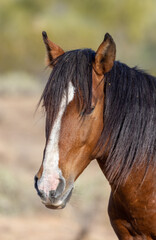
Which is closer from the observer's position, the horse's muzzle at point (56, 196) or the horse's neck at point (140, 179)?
the horse's muzzle at point (56, 196)

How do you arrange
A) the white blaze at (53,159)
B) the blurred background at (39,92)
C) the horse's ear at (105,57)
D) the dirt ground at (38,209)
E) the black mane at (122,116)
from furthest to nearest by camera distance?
the blurred background at (39,92) < the dirt ground at (38,209) < the black mane at (122,116) < the horse's ear at (105,57) < the white blaze at (53,159)

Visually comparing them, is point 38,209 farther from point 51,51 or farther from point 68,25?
point 68,25

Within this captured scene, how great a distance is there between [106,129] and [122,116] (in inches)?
6.5

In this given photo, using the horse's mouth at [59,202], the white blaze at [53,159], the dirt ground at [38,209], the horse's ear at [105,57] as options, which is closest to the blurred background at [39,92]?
the dirt ground at [38,209]

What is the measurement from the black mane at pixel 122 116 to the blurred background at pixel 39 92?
1.53 ft

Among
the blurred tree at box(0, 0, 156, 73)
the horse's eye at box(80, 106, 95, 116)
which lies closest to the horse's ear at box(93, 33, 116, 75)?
the horse's eye at box(80, 106, 95, 116)

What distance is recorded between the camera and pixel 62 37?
31.3 m

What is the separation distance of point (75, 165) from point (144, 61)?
28.6 m

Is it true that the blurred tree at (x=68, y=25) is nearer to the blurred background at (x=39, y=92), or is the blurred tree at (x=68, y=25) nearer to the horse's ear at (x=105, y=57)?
the blurred background at (x=39, y=92)

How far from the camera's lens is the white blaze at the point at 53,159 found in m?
3.49

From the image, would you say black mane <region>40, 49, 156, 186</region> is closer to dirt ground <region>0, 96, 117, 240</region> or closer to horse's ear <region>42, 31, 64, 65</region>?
horse's ear <region>42, 31, 64, 65</region>

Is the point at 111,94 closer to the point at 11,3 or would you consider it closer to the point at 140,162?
the point at 140,162

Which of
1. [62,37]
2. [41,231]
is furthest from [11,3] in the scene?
[41,231]

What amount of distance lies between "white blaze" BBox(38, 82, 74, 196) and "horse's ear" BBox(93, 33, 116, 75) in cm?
32
